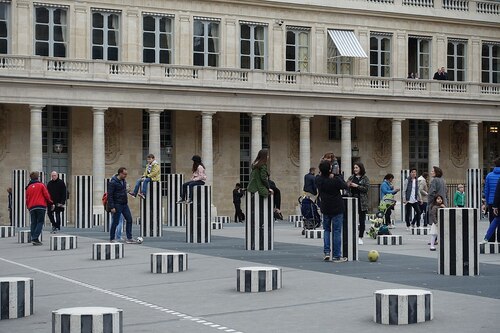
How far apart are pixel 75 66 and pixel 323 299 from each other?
31.6m

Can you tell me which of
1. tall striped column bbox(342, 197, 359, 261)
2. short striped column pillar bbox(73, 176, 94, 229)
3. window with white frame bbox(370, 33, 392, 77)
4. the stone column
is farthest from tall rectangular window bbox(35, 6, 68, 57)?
tall striped column bbox(342, 197, 359, 261)

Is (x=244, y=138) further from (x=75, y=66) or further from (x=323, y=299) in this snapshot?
(x=323, y=299)

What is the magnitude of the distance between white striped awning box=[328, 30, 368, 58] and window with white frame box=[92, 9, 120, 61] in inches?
426

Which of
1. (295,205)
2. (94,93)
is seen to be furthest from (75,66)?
(295,205)

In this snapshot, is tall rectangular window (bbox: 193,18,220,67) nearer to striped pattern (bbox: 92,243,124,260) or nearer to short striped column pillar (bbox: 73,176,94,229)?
short striped column pillar (bbox: 73,176,94,229)

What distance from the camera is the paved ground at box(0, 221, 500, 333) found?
40.3ft

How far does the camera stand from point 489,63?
56719 mm

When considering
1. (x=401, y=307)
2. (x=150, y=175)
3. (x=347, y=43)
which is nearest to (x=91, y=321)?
(x=401, y=307)

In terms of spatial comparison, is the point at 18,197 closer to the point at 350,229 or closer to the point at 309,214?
the point at 309,214

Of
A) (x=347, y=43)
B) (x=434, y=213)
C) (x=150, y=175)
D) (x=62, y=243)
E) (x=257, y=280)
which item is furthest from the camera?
(x=347, y=43)

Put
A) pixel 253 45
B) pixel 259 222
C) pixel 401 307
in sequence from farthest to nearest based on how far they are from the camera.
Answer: pixel 253 45
pixel 259 222
pixel 401 307

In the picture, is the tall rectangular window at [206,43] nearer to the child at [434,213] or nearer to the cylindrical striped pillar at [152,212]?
the cylindrical striped pillar at [152,212]

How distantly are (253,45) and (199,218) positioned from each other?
24.5m

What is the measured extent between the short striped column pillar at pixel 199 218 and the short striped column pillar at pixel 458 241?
9794 mm
